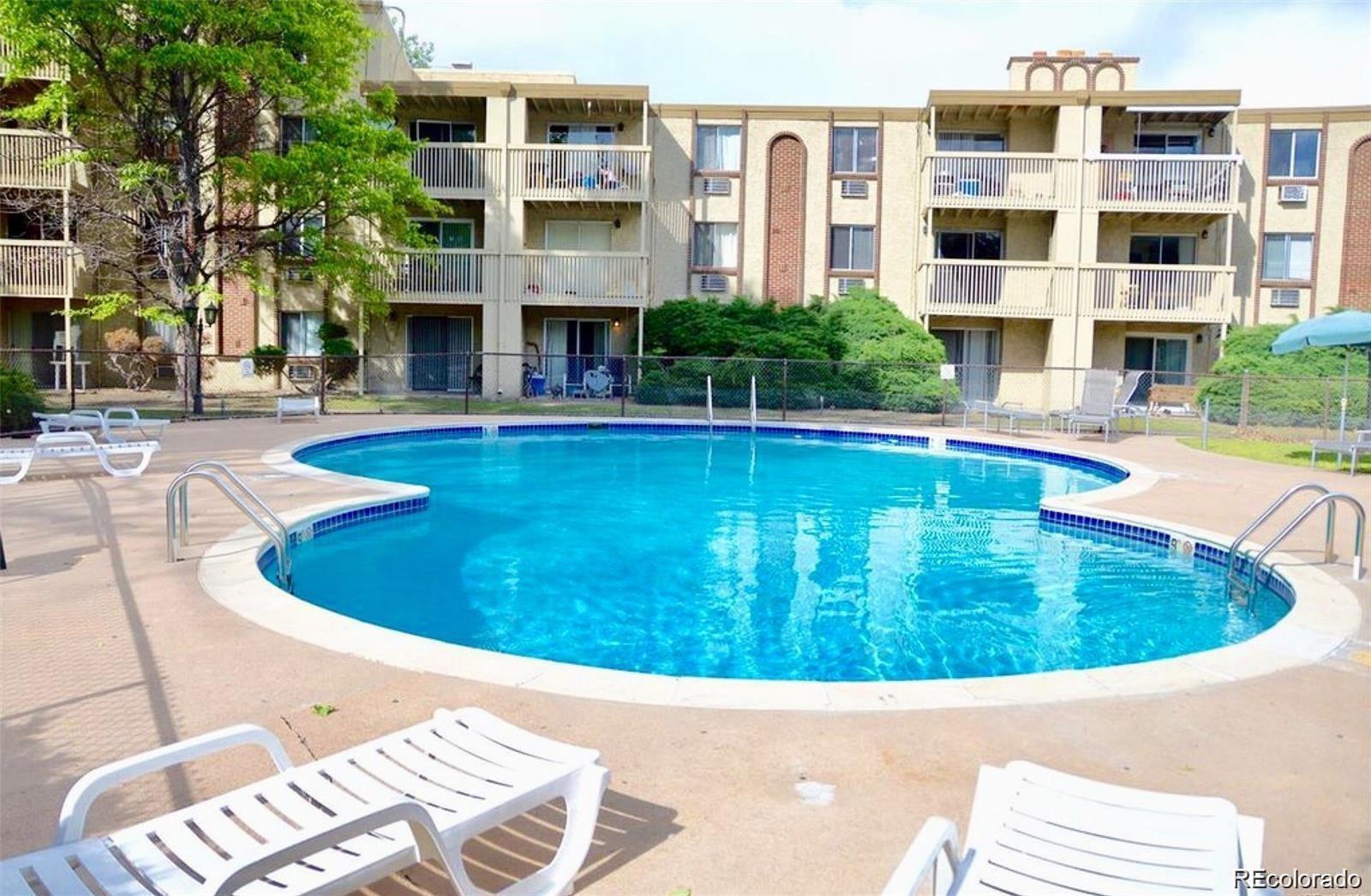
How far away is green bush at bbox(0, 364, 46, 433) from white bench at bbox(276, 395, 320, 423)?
3971 mm

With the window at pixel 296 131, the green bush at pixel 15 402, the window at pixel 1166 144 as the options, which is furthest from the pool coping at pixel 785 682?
the window at pixel 1166 144

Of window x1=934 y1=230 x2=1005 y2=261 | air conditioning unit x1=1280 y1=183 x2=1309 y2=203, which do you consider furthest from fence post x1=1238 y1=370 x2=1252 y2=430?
air conditioning unit x1=1280 y1=183 x2=1309 y2=203

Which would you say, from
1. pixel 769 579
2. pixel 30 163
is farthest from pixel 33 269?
pixel 769 579

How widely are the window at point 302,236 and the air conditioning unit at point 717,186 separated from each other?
33.7ft

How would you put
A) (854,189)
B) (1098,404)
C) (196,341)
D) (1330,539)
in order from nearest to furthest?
(1330,539) < (1098,404) < (196,341) < (854,189)

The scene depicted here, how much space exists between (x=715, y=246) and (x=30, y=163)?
57.0ft

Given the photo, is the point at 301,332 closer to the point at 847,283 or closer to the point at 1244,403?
the point at 847,283

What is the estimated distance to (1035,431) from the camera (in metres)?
20.6

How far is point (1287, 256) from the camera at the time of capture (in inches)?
1076

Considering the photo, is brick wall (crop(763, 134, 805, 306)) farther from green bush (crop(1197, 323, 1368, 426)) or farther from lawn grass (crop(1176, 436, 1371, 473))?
lawn grass (crop(1176, 436, 1371, 473))

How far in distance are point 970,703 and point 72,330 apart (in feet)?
88.0

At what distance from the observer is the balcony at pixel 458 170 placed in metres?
25.8

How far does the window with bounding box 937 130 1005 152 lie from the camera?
90.7 feet

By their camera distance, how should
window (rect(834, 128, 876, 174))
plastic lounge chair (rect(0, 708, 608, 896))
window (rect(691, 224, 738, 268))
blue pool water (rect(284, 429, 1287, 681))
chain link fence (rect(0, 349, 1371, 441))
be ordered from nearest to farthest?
plastic lounge chair (rect(0, 708, 608, 896))
blue pool water (rect(284, 429, 1287, 681))
chain link fence (rect(0, 349, 1371, 441))
window (rect(834, 128, 876, 174))
window (rect(691, 224, 738, 268))
